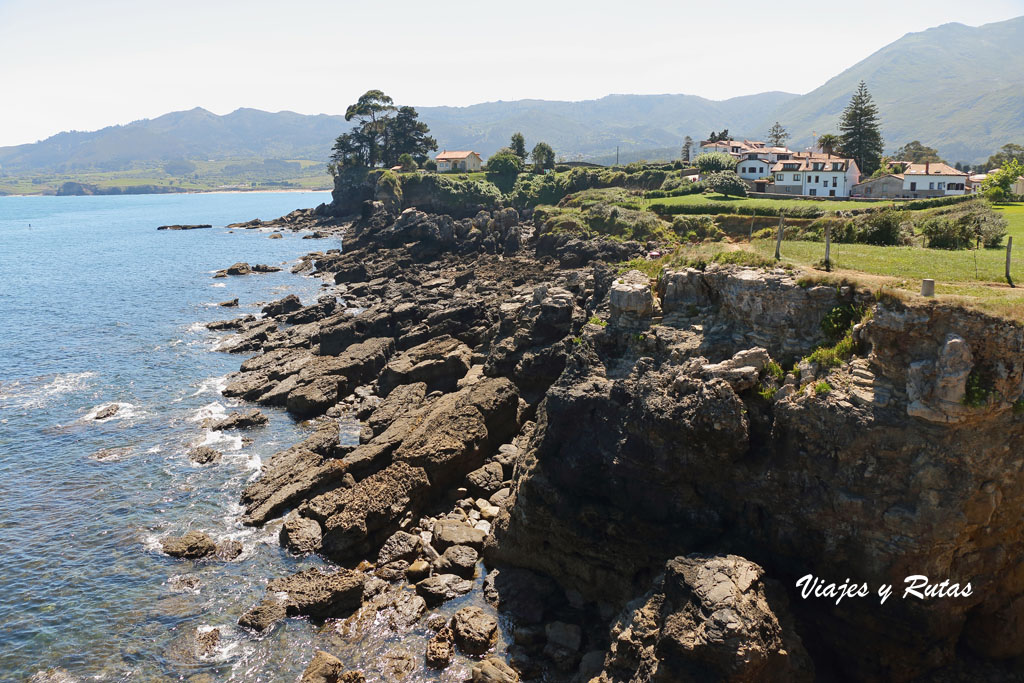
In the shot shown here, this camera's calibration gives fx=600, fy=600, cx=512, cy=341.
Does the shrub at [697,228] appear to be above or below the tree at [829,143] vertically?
below

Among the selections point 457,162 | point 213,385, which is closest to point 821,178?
point 213,385

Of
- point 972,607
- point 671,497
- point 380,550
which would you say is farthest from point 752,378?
point 380,550

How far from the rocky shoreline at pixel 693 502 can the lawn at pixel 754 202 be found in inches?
1324

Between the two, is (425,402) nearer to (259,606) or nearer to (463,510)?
(463,510)

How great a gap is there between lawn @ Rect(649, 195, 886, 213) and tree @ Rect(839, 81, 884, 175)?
26150 millimetres

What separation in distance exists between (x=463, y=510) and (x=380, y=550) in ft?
12.6

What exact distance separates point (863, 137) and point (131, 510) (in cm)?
9549

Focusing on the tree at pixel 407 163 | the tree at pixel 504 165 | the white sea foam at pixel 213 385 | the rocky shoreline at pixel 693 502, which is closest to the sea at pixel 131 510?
the white sea foam at pixel 213 385

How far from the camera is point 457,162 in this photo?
433ft

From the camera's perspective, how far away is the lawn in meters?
52.8

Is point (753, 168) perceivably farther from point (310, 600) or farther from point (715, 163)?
point (310, 600)

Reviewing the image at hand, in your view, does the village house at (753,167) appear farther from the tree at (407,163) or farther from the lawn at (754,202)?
the tree at (407,163)

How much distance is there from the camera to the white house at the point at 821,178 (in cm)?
7138

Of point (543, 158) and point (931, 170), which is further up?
point (543, 158)
